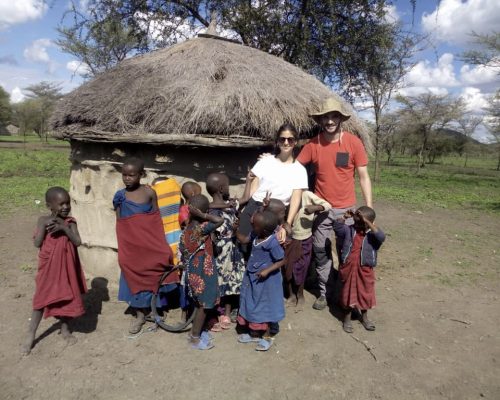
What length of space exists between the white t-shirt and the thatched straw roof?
44 centimetres

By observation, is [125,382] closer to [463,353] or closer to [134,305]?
[134,305]

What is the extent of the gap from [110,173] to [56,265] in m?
1.39

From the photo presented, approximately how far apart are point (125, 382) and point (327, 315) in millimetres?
1958

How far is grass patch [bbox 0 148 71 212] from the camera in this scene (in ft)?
28.5

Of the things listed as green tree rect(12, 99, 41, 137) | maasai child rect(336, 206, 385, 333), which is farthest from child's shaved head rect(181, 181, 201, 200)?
green tree rect(12, 99, 41, 137)

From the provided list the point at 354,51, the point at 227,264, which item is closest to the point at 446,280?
the point at 227,264

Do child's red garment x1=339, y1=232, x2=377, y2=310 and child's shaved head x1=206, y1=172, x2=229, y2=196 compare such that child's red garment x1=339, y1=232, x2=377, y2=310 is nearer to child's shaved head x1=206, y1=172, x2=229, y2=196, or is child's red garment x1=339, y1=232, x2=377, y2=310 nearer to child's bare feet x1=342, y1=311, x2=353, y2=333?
child's bare feet x1=342, y1=311, x2=353, y2=333

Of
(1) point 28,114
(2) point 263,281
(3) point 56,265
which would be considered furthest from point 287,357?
(1) point 28,114

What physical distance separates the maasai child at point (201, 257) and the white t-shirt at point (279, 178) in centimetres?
64

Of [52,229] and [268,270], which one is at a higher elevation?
[52,229]

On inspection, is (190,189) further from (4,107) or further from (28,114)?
(28,114)

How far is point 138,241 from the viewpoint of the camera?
10.8 feet

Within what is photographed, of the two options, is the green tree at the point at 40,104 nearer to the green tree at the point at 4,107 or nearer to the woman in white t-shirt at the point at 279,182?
the green tree at the point at 4,107

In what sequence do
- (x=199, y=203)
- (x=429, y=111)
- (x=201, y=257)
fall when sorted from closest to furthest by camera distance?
(x=199, y=203) < (x=201, y=257) < (x=429, y=111)
